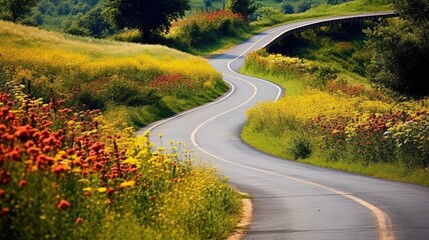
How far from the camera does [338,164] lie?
28.5 m

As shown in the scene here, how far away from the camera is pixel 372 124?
2736cm

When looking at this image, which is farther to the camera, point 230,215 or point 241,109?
point 241,109

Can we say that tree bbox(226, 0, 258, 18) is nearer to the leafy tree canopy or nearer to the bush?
the leafy tree canopy

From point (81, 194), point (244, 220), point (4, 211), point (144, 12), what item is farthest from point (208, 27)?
point (4, 211)

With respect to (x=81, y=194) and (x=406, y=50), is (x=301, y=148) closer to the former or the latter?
(x=406, y=50)

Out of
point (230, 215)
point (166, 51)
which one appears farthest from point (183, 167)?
point (166, 51)

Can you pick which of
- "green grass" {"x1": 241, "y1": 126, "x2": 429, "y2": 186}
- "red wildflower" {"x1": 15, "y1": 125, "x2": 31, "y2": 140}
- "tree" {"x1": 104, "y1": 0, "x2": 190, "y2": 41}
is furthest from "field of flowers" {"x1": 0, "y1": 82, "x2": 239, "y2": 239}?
"tree" {"x1": 104, "y1": 0, "x2": 190, "y2": 41}

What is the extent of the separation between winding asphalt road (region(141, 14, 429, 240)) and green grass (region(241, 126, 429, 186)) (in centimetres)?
69

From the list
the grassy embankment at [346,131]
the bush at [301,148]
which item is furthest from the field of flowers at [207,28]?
the bush at [301,148]

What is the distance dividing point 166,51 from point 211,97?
1323 cm

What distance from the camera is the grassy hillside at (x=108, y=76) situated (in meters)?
41.4

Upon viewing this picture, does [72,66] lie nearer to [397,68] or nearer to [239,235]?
[397,68]

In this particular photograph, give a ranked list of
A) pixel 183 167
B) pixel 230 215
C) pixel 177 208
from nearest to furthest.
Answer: pixel 177 208 → pixel 230 215 → pixel 183 167

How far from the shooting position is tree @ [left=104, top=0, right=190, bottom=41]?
276 feet
